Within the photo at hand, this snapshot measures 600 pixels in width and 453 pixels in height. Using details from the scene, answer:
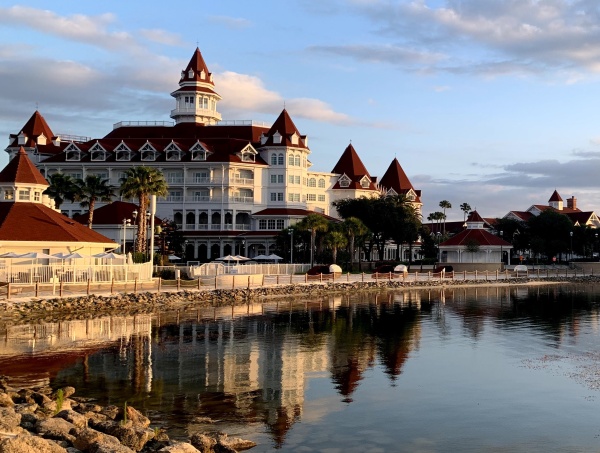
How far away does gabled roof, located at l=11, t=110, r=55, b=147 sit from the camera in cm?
9906

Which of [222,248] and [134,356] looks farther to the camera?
[222,248]

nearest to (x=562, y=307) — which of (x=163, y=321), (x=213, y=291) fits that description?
(x=213, y=291)

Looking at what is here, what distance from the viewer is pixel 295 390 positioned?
20.7 m

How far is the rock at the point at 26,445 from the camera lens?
11.1 meters

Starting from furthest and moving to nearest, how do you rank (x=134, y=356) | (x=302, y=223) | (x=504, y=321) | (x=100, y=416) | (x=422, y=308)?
(x=302, y=223) < (x=422, y=308) < (x=504, y=321) < (x=134, y=356) < (x=100, y=416)

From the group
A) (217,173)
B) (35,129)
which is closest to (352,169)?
(217,173)

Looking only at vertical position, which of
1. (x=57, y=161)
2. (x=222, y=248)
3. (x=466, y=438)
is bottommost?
(x=466, y=438)

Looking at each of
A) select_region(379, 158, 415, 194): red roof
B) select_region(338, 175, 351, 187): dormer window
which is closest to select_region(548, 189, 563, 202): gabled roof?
select_region(379, 158, 415, 194): red roof

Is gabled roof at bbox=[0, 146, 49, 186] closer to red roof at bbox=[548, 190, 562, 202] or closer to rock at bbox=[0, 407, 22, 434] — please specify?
rock at bbox=[0, 407, 22, 434]

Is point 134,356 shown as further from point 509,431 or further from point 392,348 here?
point 509,431

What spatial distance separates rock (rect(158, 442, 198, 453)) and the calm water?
7.00 feet

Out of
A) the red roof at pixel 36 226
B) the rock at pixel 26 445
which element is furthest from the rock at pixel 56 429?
the red roof at pixel 36 226

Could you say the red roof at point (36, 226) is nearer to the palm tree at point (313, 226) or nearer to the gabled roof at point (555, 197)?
the palm tree at point (313, 226)

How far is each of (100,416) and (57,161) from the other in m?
82.9
